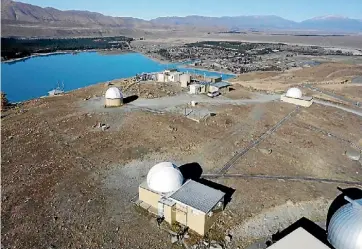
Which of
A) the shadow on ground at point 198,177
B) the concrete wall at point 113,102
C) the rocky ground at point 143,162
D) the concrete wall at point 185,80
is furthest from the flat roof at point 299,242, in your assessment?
the concrete wall at point 185,80

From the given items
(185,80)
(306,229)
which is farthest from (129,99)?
(306,229)

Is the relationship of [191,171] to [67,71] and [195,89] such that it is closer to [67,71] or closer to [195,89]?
[195,89]

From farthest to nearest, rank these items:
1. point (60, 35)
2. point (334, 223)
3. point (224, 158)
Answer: point (60, 35)
point (224, 158)
point (334, 223)

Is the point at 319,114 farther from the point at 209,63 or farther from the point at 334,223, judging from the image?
the point at 209,63

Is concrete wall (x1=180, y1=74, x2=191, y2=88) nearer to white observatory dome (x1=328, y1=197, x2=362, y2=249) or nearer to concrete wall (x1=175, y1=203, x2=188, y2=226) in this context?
concrete wall (x1=175, y1=203, x2=188, y2=226)

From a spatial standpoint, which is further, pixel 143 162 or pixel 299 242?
pixel 143 162

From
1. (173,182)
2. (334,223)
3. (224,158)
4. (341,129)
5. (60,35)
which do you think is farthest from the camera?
(60,35)

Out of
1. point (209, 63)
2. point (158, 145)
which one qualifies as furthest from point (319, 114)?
point (209, 63)
